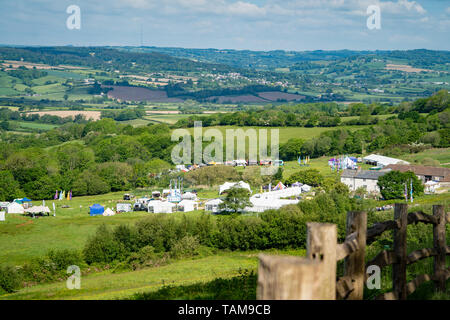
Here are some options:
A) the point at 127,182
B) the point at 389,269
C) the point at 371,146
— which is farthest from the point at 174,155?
the point at 389,269

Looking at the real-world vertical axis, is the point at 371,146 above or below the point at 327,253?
below

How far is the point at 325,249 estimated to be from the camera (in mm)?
3533

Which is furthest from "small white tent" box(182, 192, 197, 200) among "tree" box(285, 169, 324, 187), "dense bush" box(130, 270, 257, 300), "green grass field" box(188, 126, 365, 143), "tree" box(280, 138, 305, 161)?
"green grass field" box(188, 126, 365, 143)

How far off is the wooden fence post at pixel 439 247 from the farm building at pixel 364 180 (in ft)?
150

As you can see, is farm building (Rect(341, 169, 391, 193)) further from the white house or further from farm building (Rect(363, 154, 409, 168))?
the white house

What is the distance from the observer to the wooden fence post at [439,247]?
6332 millimetres

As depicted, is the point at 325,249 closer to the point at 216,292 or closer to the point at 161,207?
the point at 216,292

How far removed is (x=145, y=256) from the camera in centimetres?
2573

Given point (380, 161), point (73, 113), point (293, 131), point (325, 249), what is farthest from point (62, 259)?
point (73, 113)

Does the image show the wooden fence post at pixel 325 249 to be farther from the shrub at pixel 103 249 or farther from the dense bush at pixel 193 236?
the shrub at pixel 103 249

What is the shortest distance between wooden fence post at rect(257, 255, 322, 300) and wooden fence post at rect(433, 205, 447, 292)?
404 cm

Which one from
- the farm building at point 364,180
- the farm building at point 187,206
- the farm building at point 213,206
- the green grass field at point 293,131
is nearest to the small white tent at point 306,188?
the farm building at point 364,180
